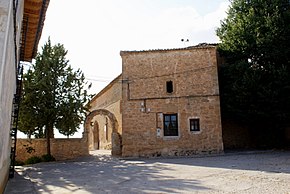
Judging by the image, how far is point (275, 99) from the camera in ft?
53.1

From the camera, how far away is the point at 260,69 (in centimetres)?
1714

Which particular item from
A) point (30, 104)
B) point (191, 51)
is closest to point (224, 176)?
point (191, 51)

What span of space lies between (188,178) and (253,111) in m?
9.65

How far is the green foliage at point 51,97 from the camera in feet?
54.2

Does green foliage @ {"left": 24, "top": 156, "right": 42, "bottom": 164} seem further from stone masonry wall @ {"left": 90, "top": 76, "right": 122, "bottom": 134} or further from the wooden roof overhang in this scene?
the wooden roof overhang

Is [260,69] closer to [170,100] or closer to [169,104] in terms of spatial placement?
[170,100]

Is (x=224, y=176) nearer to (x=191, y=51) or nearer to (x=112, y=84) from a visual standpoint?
(x=191, y=51)

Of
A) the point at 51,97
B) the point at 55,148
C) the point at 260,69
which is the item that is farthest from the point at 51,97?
the point at 260,69

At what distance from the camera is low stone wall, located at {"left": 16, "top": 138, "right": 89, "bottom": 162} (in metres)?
16.8

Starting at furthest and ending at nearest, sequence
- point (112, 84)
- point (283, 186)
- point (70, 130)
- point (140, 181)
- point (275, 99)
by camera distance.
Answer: point (112, 84) → point (70, 130) → point (275, 99) → point (140, 181) → point (283, 186)

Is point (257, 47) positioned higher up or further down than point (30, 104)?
higher up

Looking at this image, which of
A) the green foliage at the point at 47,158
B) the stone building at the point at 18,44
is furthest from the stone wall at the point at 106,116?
the stone building at the point at 18,44

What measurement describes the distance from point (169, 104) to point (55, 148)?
725 cm

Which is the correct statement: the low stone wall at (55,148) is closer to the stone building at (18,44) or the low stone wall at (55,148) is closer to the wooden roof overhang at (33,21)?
the stone building at (18,44)
